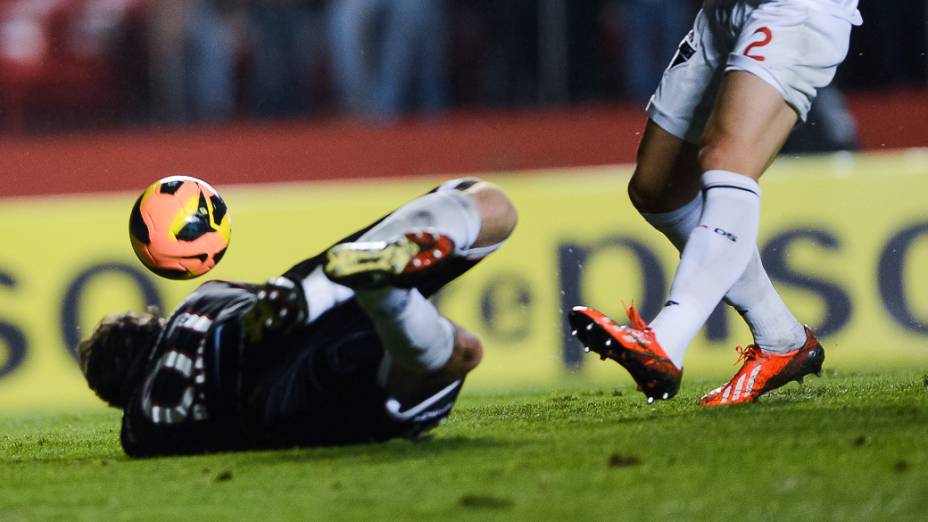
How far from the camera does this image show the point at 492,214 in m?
3.25

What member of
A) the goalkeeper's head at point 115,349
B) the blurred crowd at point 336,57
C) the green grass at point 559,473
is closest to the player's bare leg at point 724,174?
the green grass at point 559,473

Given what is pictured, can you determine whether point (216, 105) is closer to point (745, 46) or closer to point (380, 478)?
point (745, 46)

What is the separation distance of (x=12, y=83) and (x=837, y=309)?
5.51 meters

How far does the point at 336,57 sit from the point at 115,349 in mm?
5709

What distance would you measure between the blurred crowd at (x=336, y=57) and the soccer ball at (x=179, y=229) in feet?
13.4

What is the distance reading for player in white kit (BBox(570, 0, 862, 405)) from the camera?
3.65 m

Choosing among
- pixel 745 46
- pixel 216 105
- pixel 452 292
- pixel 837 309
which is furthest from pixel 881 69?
pixel 745 46

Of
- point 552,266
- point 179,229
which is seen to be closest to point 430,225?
point 179,229

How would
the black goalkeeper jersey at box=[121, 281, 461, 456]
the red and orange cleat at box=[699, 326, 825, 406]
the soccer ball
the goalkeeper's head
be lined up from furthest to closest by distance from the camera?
the soccer ball, the red and orange cleat at box=[699, 326, 825, 406], the goalkeeper's head, the black goalkeeper jersey at box=[121, 281, 461, 456]

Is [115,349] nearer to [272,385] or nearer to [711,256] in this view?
[272,385]

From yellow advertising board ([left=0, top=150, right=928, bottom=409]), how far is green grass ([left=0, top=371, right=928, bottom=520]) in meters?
2.43

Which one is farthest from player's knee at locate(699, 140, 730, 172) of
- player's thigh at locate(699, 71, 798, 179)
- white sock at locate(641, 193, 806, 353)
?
white sock at locate(641, 193, 806, 353)

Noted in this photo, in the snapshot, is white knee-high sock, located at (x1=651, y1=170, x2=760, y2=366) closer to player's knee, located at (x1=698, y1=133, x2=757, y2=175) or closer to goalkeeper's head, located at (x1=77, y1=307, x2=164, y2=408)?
player's knee, located at (x1=698, y1=133, x2=757, y2=175)

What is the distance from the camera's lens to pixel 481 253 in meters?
3.25
